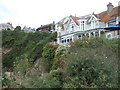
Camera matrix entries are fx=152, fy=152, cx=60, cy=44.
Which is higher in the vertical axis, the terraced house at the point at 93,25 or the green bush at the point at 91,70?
the terraced house at the point at 93,25

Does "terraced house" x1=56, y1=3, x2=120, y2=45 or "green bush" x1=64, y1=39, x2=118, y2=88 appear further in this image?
"terraced house" x1=56, y1=3, x2=120, y2=45

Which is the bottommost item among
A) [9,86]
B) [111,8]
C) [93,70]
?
[9,86]

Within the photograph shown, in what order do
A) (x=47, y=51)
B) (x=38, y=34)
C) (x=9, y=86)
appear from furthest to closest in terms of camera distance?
1. (x=38, y=34)
2. (x=47, y=51)
3. (x=9, y=86)

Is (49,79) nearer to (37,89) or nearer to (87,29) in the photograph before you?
(37,89)

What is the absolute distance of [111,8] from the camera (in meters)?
25.6

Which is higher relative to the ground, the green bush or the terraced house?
the terraced house

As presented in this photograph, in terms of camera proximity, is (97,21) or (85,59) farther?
(97,21)

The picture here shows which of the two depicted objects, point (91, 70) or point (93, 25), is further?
point (93, 25)

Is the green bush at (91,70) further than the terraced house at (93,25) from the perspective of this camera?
No

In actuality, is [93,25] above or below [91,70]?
above

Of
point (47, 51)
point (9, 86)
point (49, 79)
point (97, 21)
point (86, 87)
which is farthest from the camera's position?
point (97, 21)

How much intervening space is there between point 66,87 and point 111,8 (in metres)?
19.6

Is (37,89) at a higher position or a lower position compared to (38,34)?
lower

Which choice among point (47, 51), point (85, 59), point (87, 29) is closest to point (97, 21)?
point (87, 29)
